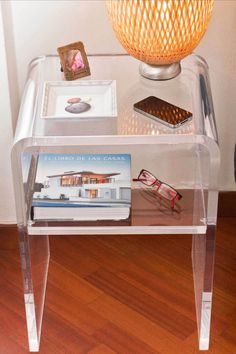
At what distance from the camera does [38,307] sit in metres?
1.79

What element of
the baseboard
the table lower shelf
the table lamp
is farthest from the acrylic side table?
the baseboard

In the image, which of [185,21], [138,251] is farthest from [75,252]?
[185,21]

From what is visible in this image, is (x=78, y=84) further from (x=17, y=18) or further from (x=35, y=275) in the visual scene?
(x=35, y=275)

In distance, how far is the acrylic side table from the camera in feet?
4.83

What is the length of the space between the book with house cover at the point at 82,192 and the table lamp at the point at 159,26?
10.9 inches

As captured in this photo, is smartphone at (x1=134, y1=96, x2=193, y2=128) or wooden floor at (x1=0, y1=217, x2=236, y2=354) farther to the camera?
wooden floor at (x1=0, y1=217, x2=236, y2=354)

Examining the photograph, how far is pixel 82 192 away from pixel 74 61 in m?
0.31

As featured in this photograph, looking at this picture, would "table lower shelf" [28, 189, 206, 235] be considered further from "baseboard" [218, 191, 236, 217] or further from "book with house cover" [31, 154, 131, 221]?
"baseboard" [218, 191, 236, 217]

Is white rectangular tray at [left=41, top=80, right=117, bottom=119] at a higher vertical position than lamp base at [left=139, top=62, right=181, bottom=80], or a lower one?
lower

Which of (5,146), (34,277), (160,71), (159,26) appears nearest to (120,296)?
(34,277)

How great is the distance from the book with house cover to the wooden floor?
0.33 metres

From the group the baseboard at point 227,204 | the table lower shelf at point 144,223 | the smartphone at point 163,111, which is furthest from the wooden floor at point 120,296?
the smartphone at point 163,111

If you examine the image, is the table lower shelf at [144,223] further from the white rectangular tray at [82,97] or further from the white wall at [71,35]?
the white wall at [71,35]

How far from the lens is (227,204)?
6.91 ft
